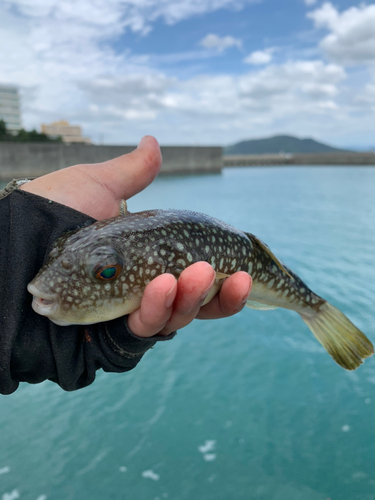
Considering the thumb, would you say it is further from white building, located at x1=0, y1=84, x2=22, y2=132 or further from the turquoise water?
white building, located at x1=0, y1=84, x2=22, y2=132

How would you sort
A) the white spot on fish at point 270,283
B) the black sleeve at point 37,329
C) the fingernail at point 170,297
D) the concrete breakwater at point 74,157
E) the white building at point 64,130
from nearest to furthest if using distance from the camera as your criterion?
the fingernail at point 170,297, the black sleeve at point 37,329, the white spot on fish at point 270,283, the concrete breakwater at point 74,157, the white building at point 64,130

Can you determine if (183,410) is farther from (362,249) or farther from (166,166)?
(166,166)

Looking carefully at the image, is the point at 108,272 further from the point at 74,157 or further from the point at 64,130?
the point at 64,130

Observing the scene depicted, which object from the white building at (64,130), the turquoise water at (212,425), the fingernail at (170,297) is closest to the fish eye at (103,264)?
the fingernail at (170,297)

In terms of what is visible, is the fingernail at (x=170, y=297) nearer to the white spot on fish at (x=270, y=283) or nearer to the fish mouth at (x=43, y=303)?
the fish mouth at (x=43, y=303)

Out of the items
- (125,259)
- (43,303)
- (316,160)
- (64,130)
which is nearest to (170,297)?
(125,259)
